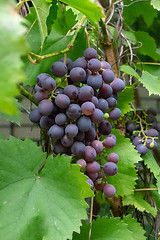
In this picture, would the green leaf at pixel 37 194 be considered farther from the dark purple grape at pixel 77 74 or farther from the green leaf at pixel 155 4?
the green leaf at pixel 155 4

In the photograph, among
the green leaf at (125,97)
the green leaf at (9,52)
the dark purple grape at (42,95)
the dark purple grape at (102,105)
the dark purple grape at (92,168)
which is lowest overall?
the green leaf at (125,97)

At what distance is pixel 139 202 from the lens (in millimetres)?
785

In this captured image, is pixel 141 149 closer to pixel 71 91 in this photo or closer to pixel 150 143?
pixel 150 143

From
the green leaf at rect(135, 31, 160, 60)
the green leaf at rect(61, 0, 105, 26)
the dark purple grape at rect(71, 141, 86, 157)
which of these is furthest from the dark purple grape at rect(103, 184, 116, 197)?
the green leaf at rect(135, 31, 160, 60)

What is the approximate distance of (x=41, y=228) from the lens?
0.52 m

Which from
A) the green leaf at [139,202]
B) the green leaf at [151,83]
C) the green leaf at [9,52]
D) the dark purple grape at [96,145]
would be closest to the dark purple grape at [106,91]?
the dark purple grape at [96,145]

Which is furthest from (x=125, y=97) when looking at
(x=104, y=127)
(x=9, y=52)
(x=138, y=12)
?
(x=9, y=52)

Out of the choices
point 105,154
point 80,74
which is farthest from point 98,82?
point 105,154

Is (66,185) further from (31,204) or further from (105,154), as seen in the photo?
(105,154)

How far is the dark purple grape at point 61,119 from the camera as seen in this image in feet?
1.78

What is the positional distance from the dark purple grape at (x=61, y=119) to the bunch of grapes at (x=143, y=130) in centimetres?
29

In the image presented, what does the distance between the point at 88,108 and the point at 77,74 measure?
71 mm

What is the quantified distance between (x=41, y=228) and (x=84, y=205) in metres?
0.09

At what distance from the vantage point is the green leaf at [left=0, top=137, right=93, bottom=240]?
1.69 feet
